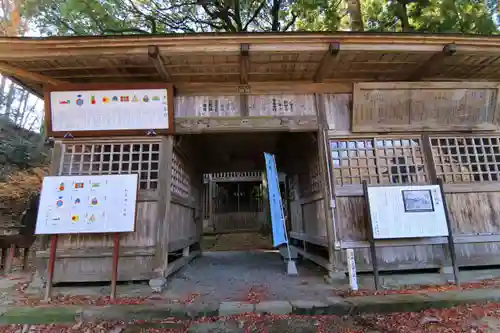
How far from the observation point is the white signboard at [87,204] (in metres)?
4.39

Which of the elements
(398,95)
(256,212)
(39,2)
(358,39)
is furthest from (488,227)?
(256,212)

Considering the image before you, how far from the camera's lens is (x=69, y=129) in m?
5.12

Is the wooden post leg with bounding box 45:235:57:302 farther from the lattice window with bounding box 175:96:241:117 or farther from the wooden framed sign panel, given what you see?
the lattice window with bounding box 175:96:241:117

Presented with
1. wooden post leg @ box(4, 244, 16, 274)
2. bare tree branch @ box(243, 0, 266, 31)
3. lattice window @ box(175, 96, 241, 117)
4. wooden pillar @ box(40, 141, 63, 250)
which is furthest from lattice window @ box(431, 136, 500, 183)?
wooden post leg @ box(4, 244, 16, 274)

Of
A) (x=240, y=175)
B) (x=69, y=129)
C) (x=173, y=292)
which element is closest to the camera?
(x=173, y=292)

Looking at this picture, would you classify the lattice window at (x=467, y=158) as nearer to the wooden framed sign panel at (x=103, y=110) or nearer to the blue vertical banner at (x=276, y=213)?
the blue vertical banner at (x=276, y=213)

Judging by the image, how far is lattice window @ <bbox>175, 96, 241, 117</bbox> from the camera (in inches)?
214

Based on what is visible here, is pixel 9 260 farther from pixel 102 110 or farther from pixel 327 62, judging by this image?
pixel 327 62

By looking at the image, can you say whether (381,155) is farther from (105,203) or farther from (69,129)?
(69,129)

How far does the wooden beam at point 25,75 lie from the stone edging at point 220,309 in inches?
159

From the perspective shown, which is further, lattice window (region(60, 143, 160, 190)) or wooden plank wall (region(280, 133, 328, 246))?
wooden plank wall (region(280, 133, 328, 246))

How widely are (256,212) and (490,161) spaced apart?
14.0m

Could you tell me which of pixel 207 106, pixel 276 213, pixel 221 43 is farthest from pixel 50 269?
pixel 221 43

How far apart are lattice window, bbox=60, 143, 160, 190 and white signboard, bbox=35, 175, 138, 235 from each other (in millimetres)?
529
